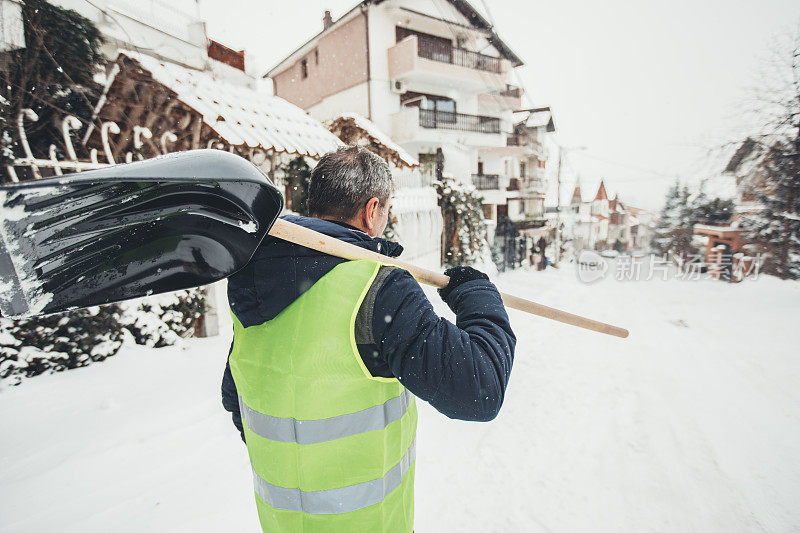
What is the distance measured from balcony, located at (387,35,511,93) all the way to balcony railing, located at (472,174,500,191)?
15.0 ft

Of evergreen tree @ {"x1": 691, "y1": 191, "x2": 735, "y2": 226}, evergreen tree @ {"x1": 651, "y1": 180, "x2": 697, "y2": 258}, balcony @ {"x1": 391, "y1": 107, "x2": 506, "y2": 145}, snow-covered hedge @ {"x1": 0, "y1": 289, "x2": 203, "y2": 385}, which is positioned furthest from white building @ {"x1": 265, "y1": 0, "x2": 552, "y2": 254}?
evergreen tree @ {"x1": 651, "y1": 180, "x2": 697, "y2": 258}

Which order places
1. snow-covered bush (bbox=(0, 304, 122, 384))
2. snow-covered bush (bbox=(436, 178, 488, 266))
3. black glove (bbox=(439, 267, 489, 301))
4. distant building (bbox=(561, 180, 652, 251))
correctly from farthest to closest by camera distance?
distant building (bbox=(561, 180, 652, 251)) → snow-covered bush (bbox=(436, 178, 488, 266)) → snow-covered bush (bbox=(0, 304, 122, 384)) → black glove (bbox=(439, 267, 489, 301))

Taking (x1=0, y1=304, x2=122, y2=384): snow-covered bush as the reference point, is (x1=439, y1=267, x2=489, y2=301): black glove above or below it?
above

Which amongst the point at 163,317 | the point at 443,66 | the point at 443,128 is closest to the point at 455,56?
the point at 443,66

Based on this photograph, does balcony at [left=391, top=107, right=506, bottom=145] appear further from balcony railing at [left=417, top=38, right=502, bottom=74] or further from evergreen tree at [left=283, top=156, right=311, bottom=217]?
evergreen tree at [left=283, top=156, right=311, bottom=217]

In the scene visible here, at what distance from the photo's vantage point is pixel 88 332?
375 cm

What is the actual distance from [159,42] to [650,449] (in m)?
9.82

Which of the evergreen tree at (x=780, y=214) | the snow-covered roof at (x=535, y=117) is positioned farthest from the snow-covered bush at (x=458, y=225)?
the snow-covered roof at (x=535, y=117)

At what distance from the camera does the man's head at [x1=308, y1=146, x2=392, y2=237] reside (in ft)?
3.87

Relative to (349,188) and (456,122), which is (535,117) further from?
(349,188)

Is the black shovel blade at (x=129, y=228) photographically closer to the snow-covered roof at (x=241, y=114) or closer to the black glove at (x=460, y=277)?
the black glove at (x=460, y=277)

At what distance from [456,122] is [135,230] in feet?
57.3

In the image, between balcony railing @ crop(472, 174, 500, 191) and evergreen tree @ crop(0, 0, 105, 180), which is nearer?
evergreen tree @ crop(0, 0, 105, 180)

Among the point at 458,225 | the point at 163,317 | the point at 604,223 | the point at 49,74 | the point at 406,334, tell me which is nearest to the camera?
the point at 406,334
